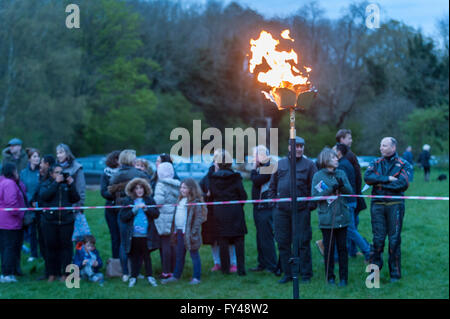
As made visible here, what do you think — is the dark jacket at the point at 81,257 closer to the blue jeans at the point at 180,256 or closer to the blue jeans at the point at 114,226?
the blue jeans at the point at 114,226

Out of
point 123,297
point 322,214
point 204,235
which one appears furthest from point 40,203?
point 322,214

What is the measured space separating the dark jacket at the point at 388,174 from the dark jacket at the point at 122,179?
11.2 feet

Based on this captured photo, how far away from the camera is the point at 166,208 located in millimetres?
8219

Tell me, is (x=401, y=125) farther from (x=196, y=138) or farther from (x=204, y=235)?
(x=204, y=235)

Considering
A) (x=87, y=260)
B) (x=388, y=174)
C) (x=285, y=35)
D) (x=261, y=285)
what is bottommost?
(x=261, y=285)

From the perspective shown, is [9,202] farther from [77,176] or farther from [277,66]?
[277,66]

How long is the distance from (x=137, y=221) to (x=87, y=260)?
103cm

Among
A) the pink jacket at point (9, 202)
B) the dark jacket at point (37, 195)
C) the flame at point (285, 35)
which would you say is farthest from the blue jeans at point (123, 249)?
the flame at point (285, 35)

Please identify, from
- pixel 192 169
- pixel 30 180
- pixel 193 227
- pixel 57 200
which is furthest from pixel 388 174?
pixel 192 169

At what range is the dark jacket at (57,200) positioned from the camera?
7969 mm

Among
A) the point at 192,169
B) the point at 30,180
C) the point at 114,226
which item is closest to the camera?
the point at 114,226

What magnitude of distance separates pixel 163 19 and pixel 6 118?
2126 centimetres

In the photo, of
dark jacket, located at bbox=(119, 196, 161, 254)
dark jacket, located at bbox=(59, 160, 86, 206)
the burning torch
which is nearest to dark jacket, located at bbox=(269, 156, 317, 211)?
dark jacket, located at bbox=(119, 196, 161, 254)

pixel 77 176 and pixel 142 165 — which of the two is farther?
pixel 142 165
